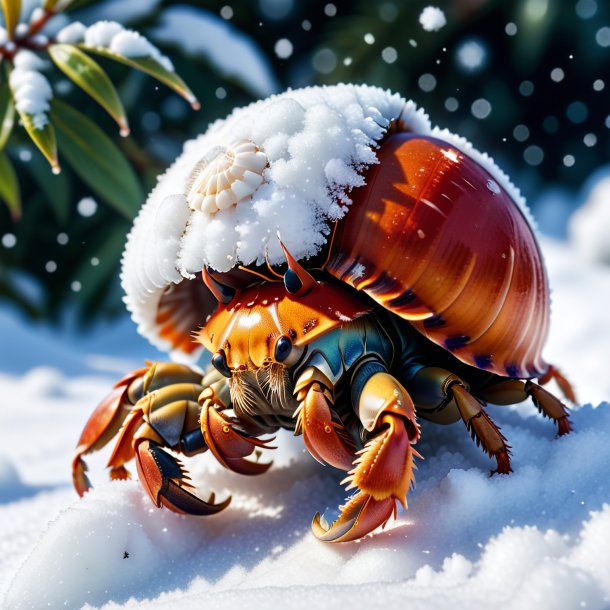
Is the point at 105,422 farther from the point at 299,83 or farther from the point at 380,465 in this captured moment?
the point at 299,83

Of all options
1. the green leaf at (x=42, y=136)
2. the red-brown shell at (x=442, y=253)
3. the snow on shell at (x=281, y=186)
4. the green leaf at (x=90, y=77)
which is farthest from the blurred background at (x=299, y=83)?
the red-brown shell at (x=442, y=253)

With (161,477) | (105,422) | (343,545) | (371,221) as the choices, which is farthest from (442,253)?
(105,422)

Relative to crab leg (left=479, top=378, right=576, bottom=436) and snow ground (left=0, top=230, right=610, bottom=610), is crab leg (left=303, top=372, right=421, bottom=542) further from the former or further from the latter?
crab leg (left=479, top=378, right=576, bottom=436)

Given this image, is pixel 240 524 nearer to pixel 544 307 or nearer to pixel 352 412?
pixel 352 412

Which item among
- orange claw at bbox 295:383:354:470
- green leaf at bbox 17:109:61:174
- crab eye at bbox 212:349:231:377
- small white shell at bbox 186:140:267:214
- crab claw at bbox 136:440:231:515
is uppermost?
small white shell at bbox 186:140:267:214

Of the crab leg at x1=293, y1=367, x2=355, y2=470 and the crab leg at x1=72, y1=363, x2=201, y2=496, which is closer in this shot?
the crab leg at x1=293, y1=367, x2=355, y2=470

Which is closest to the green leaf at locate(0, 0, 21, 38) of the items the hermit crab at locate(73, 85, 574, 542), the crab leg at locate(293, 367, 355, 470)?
the hermit crab at locate(73, 85, 574, 542)

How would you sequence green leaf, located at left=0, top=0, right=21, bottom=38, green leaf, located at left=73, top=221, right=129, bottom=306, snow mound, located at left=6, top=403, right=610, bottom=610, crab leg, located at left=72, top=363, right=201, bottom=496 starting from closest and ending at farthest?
1. snow mound, located at left=6, top=403, right=610, bottom=610
2. crab leg, located at left=72, top=363, right=201, bottom=496
3. green leaf, located at left=0, top=0, right=21, bottom=38
4. green leaf, located at left=73, top=221, right=129, bottom=306

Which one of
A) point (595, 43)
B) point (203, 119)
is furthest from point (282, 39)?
point (595, 43)
